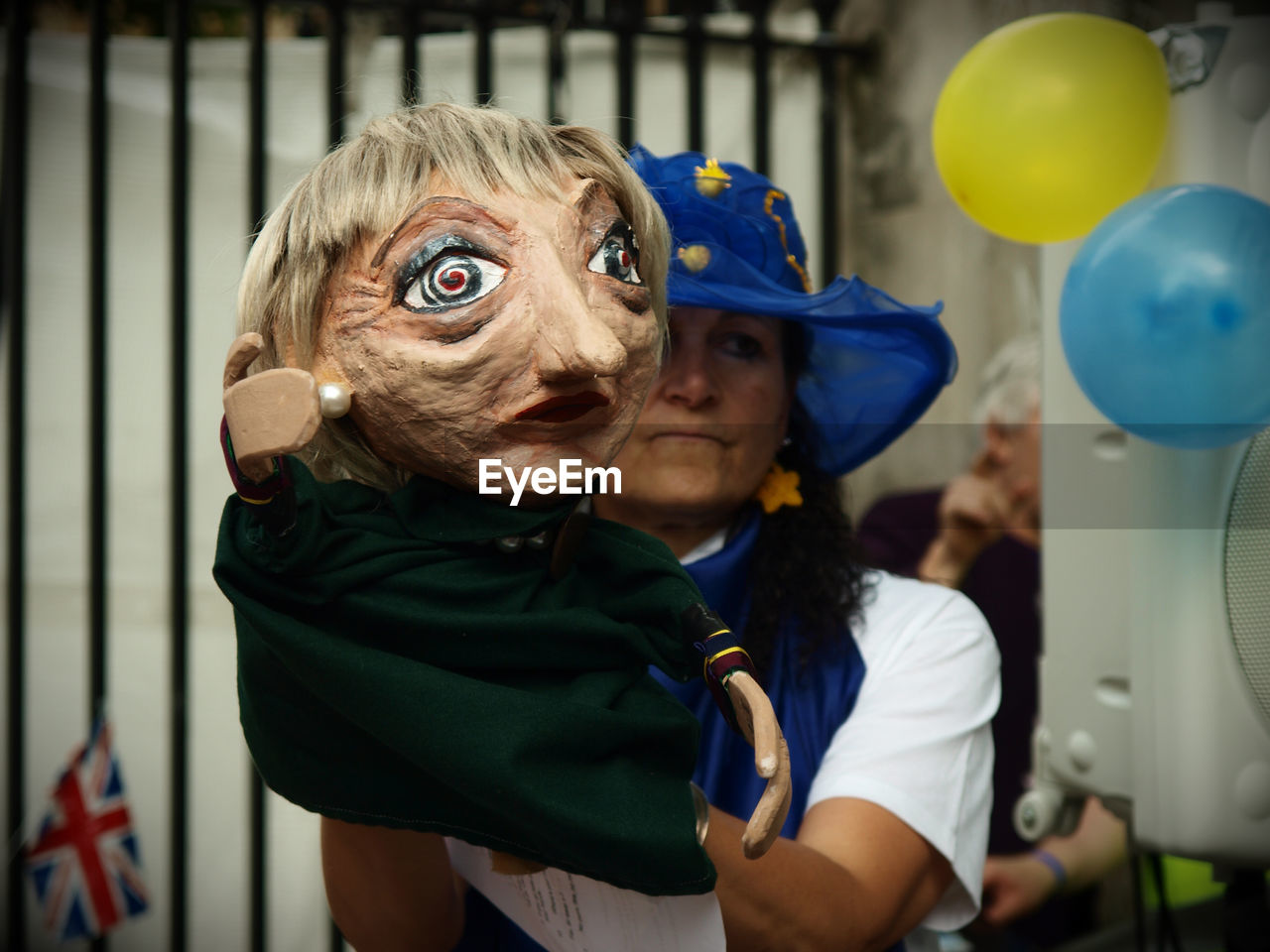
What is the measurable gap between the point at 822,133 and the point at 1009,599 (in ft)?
3.65

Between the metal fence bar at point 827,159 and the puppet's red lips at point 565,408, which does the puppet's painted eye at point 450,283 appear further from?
the metal fence bar at point 827,159

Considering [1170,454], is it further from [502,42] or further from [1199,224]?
[502,42]

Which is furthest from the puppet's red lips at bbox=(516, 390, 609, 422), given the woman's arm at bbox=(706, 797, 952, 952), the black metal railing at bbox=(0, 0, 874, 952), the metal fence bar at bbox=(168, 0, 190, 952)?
the metal fence bar at bbox=(168, 0, 190, 952)

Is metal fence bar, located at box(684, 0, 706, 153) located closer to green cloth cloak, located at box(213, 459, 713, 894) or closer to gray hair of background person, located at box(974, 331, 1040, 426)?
gray hair of background person, located at box(974, 331, 1040, 426)

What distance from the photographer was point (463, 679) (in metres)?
0.72

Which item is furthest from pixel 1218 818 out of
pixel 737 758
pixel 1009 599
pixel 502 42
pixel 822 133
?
pixel 502 42

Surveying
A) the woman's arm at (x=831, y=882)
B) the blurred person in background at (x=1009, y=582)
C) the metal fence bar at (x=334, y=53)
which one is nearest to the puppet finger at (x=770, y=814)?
the woman's arm at (x=831, y=882)

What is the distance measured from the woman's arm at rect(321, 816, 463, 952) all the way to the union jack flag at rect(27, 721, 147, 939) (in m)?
1.20

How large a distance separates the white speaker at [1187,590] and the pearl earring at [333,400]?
900 mm

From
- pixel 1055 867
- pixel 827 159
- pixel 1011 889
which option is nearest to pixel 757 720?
pixel 1011 889

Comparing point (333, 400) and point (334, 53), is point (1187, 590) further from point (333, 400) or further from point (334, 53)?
point (334, 53)

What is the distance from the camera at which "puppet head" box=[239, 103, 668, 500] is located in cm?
73

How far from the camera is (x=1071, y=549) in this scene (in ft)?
4.63

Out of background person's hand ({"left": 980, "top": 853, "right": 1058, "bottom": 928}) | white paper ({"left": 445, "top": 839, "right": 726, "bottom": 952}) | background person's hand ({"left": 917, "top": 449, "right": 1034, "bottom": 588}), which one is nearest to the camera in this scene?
white paper ({"left": 445, "top": 839, "right": 726, "bottom": 952})
